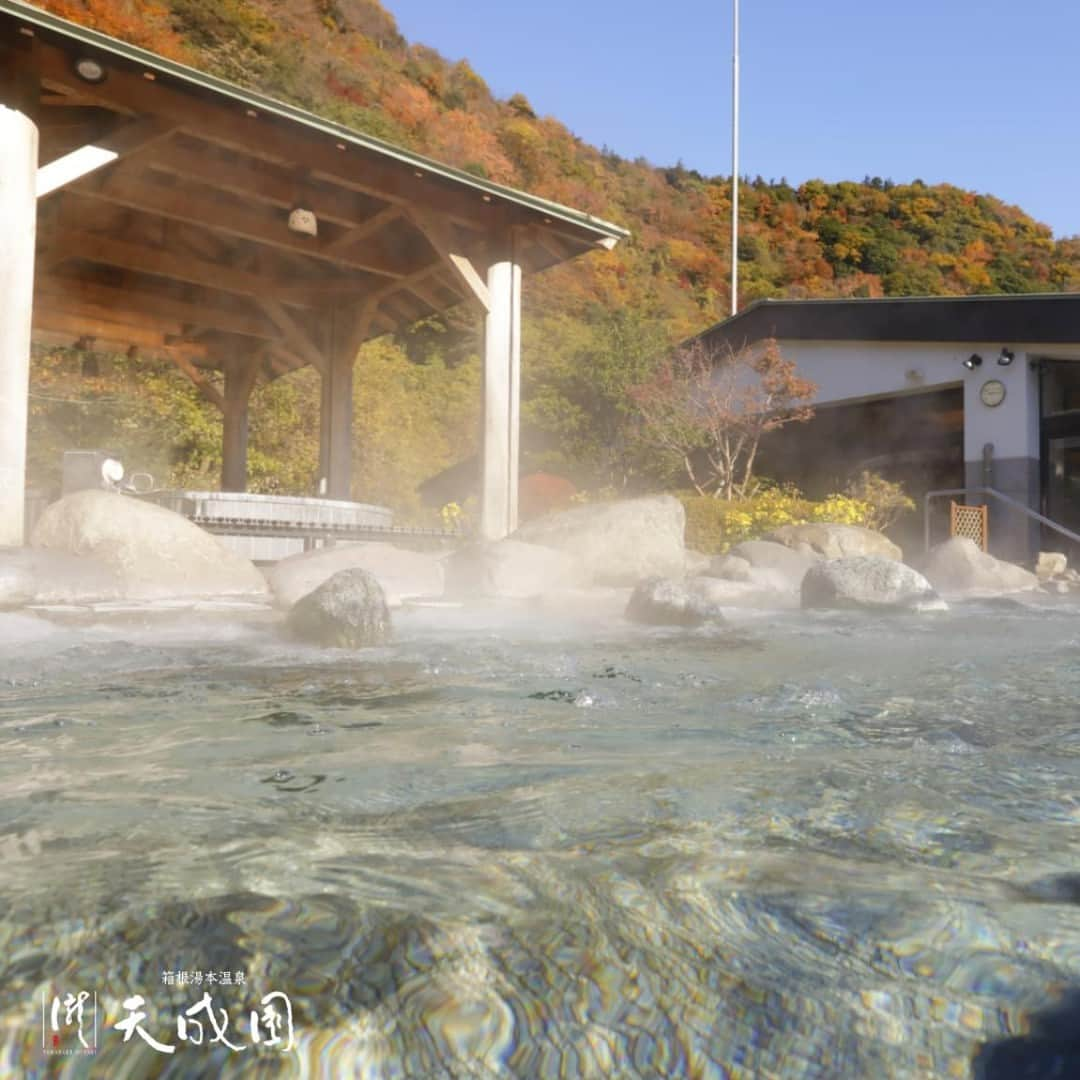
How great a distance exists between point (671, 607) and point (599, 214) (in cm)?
2678

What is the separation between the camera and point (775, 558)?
30.0 ft

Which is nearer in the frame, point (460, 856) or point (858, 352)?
point (460, 856)

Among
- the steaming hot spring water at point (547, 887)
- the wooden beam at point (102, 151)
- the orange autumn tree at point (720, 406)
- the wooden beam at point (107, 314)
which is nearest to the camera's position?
the steaming hot spring water at point (547, 887)

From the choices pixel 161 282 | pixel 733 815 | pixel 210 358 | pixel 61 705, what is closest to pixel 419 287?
pixel 161 282

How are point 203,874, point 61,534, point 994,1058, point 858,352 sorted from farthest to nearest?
point 858,352, point 61,534, point 203,874, point 994,1058

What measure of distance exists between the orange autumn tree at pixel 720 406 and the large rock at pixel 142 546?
9.10 metres

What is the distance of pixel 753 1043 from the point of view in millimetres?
850

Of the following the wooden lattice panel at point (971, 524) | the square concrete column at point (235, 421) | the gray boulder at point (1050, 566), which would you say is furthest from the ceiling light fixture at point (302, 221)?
the gray boulder at point (1050, 566)

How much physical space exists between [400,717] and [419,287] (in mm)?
7784

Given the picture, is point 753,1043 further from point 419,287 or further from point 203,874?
point 419,287

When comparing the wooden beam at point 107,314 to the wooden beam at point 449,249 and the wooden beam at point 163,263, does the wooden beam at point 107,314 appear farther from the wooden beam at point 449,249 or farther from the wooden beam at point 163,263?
the wooden beam at point 449,249

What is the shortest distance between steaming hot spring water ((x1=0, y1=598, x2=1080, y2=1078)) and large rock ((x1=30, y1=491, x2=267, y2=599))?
3417 mm

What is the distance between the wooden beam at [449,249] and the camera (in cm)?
725

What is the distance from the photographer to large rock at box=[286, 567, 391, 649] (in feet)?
12.1
